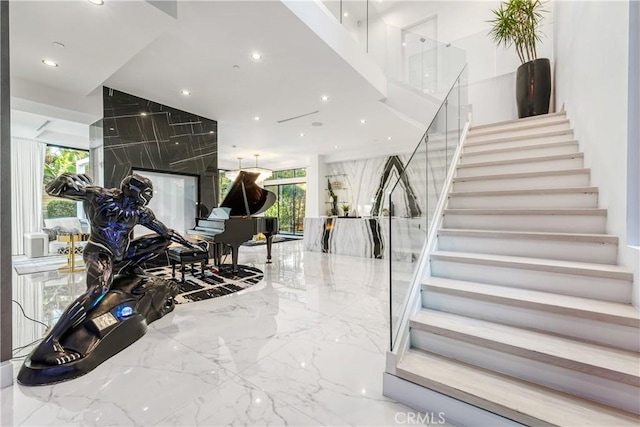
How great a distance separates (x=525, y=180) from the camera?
2895 millimetres

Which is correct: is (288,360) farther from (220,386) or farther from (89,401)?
(89,401)

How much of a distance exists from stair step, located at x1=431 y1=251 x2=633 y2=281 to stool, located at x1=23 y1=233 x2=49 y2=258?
28.5 ft

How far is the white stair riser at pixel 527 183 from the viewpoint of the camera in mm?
2650

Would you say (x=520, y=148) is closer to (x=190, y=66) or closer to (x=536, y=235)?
(x=536, y=235)

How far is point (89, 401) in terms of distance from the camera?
1621 mm

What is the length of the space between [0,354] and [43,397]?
44 centimetres

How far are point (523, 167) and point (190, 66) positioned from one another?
4.56m

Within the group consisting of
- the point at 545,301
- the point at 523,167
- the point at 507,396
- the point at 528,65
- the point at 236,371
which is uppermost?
the point at 528,65

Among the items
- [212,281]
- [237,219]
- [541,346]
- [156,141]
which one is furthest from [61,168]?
[541,346]

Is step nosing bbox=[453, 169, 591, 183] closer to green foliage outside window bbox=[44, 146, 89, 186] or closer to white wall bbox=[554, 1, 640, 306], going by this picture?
white wall bbox=[554, 1, 640, 306]

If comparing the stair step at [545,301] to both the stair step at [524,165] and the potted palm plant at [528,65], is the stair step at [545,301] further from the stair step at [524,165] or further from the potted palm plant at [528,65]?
the potted palm plant at [528,65]

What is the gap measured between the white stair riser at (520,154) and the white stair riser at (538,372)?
8.58 feet

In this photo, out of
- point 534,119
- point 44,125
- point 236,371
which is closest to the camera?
point 236,371

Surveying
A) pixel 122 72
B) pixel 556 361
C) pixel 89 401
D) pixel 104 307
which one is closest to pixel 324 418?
pixel 556 361
